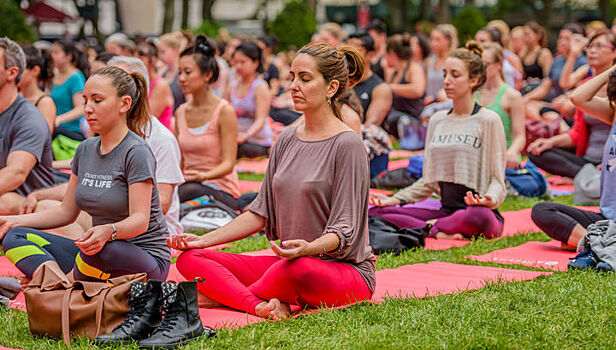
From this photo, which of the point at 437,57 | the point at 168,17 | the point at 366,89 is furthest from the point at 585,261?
the point at 168,17

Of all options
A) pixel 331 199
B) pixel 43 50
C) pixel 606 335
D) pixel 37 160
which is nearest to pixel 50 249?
pixel 37 160

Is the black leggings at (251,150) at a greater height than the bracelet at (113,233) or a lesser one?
lesser

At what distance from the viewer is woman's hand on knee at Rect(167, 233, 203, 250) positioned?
183 inches

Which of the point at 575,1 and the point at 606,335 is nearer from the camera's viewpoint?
the point at 606,335

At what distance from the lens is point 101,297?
4.02 meters

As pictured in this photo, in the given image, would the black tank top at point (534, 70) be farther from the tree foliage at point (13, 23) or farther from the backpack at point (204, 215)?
the tree foliage at point (13, 23)

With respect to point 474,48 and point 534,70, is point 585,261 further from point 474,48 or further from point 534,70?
point 534,70

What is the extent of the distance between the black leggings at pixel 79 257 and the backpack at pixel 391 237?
7.05 ft

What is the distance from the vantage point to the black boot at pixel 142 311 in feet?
13.1

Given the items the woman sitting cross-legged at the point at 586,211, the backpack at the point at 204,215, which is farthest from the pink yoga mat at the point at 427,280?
the backpack at the point at 204,215

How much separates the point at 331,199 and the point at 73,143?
5.33m

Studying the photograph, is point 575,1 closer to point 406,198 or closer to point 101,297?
point 406,198

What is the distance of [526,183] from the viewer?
9289mm

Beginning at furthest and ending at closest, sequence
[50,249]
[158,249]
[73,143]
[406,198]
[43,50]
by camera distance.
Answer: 1. [73,143]
2. [43,50]
3. [406,198]
4. [50,249]
5. [158,249]
